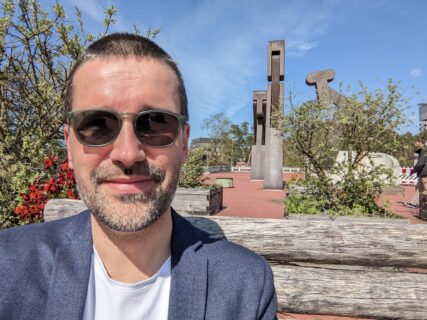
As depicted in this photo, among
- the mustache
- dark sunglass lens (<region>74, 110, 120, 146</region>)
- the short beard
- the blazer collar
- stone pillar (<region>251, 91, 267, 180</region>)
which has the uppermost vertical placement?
stone pillar (<region>251, 91, 267, 180</region>)

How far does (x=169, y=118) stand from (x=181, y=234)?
0.58m

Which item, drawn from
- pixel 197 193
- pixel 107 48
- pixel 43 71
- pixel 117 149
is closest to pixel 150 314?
pixel 117 149

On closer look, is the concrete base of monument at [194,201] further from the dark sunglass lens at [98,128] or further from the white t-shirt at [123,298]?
the dark sunglass lens at [98,128]

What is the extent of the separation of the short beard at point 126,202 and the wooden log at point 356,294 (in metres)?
1.88

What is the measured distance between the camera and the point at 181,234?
4.90ft

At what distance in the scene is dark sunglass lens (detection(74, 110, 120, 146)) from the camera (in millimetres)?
1291

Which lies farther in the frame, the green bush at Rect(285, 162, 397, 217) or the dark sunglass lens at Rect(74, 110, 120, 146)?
the green bush at Rect(285, 162, 397, 217)

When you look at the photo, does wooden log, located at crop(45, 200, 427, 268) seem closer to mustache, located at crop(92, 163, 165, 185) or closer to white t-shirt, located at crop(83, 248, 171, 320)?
white t-shirt, located at crop(83, 248, 171, 320)

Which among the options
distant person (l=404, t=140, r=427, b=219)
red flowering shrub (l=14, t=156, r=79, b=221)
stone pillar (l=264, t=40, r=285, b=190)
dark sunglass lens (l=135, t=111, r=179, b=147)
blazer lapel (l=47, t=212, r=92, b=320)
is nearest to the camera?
blazer lapel (l=47, t=212, r=92, b=320)

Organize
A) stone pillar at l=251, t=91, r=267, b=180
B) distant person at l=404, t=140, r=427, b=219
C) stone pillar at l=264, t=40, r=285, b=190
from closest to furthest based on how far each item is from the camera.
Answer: distant person at l=404, t=140, r=427, b=219 → stone pillar at l=264, t=40, r=285, b=190 → stone pillar at l=251, t=91, r=267, b=180

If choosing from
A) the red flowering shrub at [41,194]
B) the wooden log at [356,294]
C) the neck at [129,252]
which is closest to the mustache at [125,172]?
the neck at [129,252]

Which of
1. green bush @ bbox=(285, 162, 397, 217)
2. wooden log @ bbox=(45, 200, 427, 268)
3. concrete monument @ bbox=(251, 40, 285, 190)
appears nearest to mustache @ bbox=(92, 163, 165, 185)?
wooden log @ bbox=(45, 200, 427, 268)

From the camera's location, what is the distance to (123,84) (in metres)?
1.30

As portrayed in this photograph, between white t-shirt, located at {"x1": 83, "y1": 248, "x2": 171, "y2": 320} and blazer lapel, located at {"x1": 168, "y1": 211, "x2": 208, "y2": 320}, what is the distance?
0.07 meters
